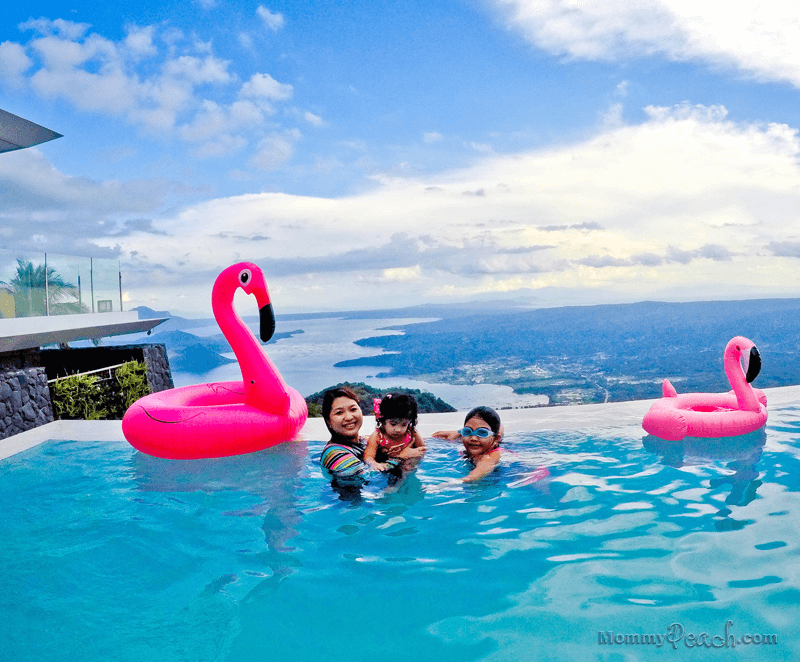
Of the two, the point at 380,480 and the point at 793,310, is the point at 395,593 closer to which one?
the point at 380,480

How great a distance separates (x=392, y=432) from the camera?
4371 mm

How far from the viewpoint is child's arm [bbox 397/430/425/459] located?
178 inches

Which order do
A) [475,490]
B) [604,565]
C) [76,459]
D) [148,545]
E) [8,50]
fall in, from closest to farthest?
[604,565]
[148,545]
[475,490]
[76,459]
[8,50]

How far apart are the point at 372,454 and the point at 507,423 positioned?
8.81 ft

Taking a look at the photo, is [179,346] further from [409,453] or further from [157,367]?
[409,453]

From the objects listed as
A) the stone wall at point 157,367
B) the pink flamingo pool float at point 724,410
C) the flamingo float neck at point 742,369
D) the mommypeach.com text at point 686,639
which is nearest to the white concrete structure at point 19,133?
the stone wall at point 157,367

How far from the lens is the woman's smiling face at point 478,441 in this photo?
4402 millimetres

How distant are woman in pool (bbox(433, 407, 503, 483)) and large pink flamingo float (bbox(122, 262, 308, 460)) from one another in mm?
2205

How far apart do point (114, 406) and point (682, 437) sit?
27.7 ft

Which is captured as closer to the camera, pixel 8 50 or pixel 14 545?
pixel 14 545

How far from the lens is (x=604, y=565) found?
3.06 meters

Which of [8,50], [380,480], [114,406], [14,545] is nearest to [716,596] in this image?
[380,480]

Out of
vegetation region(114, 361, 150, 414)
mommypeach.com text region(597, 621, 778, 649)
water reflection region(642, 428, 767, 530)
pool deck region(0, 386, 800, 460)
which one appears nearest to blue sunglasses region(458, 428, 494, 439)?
water reflection region(642, 428, 767, 530)

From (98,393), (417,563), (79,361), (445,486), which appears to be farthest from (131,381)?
(417,563)
